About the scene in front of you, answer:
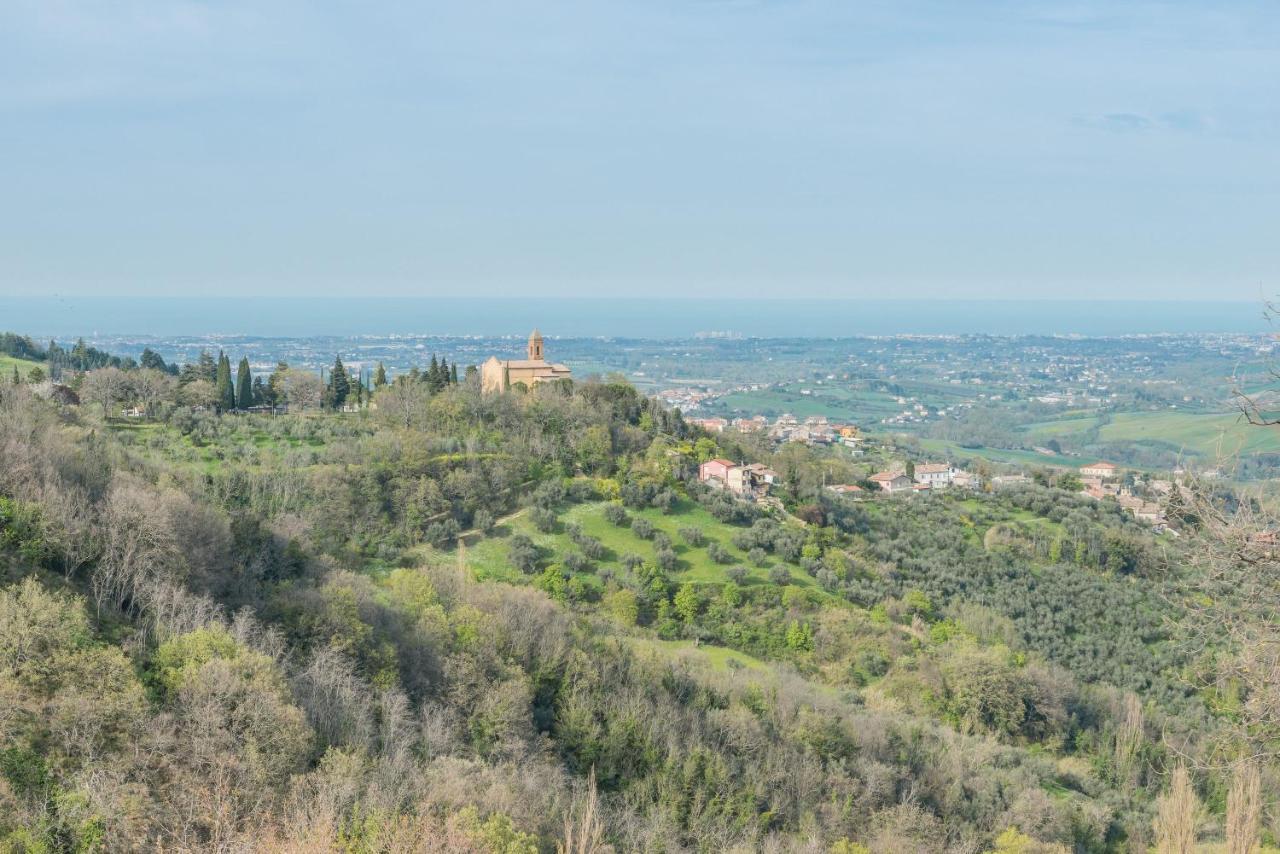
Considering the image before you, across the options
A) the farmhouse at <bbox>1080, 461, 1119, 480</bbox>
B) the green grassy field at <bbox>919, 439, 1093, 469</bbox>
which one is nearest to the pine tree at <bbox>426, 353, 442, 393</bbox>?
the farmhouse at <bbox>1080, 461, 1119, 480</bbox>

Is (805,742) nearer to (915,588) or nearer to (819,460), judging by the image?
(915,588)

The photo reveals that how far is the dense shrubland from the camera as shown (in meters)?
12.5

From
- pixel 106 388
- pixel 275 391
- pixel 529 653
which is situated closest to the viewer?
pixel 529 653

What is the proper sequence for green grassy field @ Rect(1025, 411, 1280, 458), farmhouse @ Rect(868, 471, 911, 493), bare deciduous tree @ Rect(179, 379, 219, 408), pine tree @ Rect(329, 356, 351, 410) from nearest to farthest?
bare deciduous tree @ Rect(179, 379, 219, 408), pine tree @ Rect(329, 356, 351, 410), farmhouse @ Rect(868, 471, 911, 493), green grassy field @ Rect(1025, 411, 1280, 458)

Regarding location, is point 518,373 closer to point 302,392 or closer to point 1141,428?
point 302,392

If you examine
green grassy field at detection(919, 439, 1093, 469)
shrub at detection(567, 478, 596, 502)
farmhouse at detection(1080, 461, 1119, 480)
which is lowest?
green grassy field at detection(919, 439, 1093, 469)

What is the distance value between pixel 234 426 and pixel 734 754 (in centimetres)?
2676

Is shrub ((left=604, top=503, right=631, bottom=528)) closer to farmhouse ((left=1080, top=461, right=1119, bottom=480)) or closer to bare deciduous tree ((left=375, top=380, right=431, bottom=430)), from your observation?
bare deciduous tree ((left=375, top=380, right=431, bottom=430))

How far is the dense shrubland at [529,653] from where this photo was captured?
12500 mm

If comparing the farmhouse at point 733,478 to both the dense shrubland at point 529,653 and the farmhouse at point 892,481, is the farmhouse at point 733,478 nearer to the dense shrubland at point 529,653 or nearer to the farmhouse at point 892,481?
the dense shrubland at point 529,653

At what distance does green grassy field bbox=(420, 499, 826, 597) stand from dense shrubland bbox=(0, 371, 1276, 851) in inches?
A: 7.1

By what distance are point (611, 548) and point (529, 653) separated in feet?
40.0

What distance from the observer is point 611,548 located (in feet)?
108

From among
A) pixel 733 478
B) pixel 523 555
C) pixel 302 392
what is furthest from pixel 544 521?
pixel 302 392
